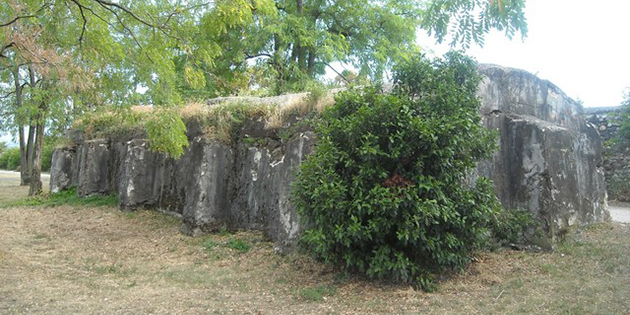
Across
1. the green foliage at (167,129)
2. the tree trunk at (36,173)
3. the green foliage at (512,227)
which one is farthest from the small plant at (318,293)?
the tree trunk at (36,173)

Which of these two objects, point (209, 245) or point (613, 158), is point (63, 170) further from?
point (613, 158)

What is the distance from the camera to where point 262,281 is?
5.94m

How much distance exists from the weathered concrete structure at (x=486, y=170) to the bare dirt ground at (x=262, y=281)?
449 mm

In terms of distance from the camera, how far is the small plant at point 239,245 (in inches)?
295

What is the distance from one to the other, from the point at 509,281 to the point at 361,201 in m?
1.94

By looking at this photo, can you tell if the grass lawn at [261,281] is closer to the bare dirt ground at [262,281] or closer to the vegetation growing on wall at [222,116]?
the bare dirt ground at [262,281]

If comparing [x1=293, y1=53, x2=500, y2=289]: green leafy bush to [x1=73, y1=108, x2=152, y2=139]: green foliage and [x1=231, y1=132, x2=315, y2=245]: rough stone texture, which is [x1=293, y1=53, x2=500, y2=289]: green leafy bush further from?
[x1=73, y1=108, x2=152, y2=139]: green foliage

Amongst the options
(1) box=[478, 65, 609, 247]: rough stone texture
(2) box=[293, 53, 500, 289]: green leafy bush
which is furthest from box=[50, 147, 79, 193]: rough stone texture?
(1) box=[478, 65, 609, 247]: rough stone texture

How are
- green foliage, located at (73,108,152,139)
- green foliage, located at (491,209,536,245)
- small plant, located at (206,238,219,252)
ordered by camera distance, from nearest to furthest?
green foliage, located at (491,209,536,245) < small plant, located at (206,238,219,252) < green foliage, located at (73,108,152,139)

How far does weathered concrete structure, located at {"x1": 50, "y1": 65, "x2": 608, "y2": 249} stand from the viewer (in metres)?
6.96

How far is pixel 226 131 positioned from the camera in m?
9.00

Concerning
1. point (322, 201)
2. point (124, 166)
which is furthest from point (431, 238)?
point (124, 166)

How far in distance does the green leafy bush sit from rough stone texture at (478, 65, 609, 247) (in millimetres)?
1475

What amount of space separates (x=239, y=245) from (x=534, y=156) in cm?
474
